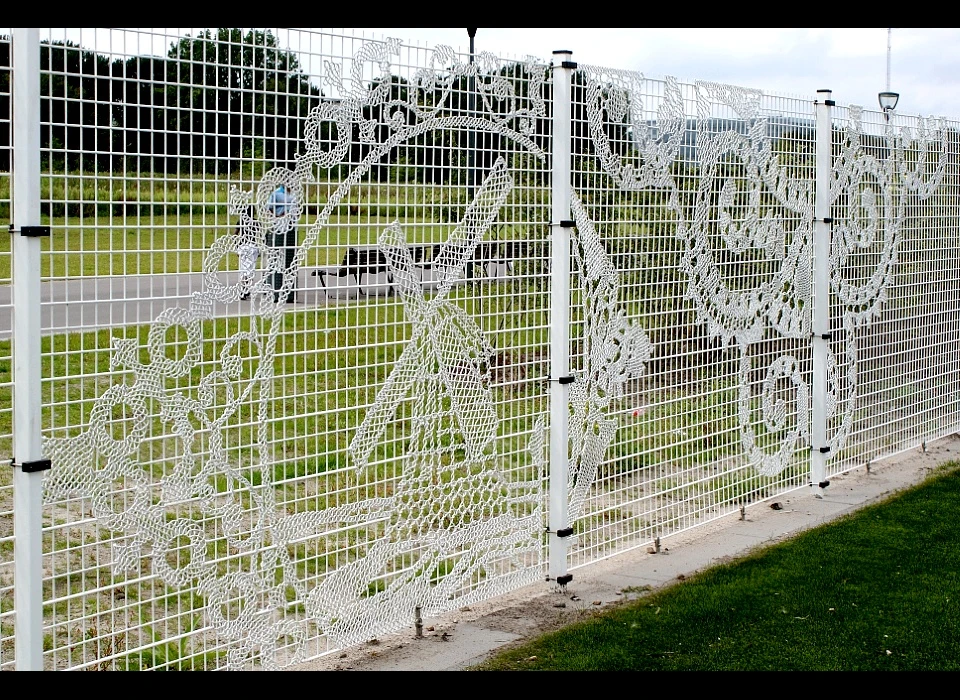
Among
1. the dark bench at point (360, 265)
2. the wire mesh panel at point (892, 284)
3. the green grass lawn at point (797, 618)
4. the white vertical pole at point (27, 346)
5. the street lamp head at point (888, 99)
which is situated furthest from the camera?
the street lamp head at point (888, 99)

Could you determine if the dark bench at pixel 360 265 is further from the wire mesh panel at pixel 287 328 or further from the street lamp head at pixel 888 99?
the street lamp head at pixel 888 99

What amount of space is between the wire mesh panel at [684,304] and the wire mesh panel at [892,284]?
0.55 metres

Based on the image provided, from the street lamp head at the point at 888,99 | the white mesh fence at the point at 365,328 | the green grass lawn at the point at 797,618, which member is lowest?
the green grass lawn at the point at 797,618

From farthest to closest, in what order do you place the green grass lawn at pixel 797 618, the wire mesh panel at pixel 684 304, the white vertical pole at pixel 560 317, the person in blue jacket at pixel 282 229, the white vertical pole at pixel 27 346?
the wire mesh panel at pixel 684 304 → the white vertical pole at pixel 560 317 → the green grass lawn at pixel 797 618 → the person in blue jacket at pixel 282 229 → the white vertical pole at pixel 27 346

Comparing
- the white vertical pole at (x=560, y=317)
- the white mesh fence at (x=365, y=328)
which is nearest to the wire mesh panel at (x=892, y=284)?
the white mesh fence at (x=365, y=328)

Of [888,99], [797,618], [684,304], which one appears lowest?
[797,618]

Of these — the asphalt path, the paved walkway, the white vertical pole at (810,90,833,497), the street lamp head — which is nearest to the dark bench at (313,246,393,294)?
the asphalt path

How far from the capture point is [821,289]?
342 inches

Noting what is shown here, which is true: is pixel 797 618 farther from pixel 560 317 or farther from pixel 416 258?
pixel 416 258

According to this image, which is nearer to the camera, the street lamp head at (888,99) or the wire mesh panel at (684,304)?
the wire mesh panel at (684,304)

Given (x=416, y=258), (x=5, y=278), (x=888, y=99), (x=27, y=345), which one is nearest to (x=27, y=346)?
(x=27, y=345)

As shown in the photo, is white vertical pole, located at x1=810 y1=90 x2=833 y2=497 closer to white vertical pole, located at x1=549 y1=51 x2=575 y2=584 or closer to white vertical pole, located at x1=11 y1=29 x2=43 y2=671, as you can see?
white vertical pole, located at x1=549 y1=51 x2=575 y2=584

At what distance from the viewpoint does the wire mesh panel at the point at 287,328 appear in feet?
13.9

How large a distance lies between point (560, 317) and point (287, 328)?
1.87 metres
